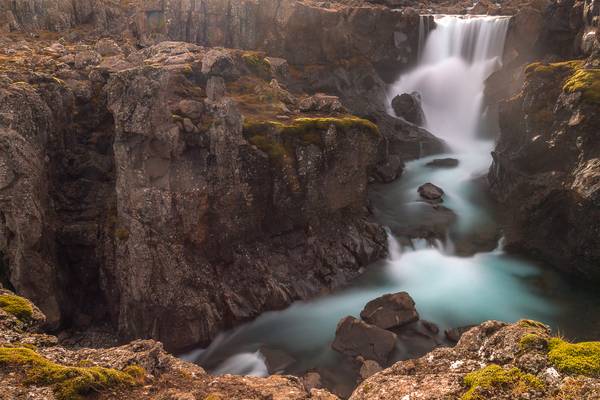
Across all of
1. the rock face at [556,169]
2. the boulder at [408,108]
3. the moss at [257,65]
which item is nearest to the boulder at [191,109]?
the moss at [257,65]

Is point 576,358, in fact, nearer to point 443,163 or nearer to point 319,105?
point 319,105

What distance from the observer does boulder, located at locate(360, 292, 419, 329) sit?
24.9 meters

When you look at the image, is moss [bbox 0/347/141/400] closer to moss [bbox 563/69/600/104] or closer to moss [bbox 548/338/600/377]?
moss [bbox 548/338/600/377]

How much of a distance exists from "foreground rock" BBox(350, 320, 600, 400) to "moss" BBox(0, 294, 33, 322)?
9.10 metres

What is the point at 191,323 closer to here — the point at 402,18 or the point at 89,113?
the point at 89,113

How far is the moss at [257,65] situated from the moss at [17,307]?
32.4 m

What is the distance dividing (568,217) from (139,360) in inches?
1163

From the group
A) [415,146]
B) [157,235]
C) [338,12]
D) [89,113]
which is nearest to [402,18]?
[338,12]

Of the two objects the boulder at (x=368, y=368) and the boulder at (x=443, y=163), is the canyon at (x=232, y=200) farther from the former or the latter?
the boulder at (x=443, y=163)

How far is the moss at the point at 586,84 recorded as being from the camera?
96.7ft

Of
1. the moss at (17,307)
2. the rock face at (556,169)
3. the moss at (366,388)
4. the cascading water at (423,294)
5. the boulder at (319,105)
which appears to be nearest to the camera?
the moss at (366,388)

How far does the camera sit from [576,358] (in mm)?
8109

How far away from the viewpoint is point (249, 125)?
96.5 feet

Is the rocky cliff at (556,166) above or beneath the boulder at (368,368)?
above
